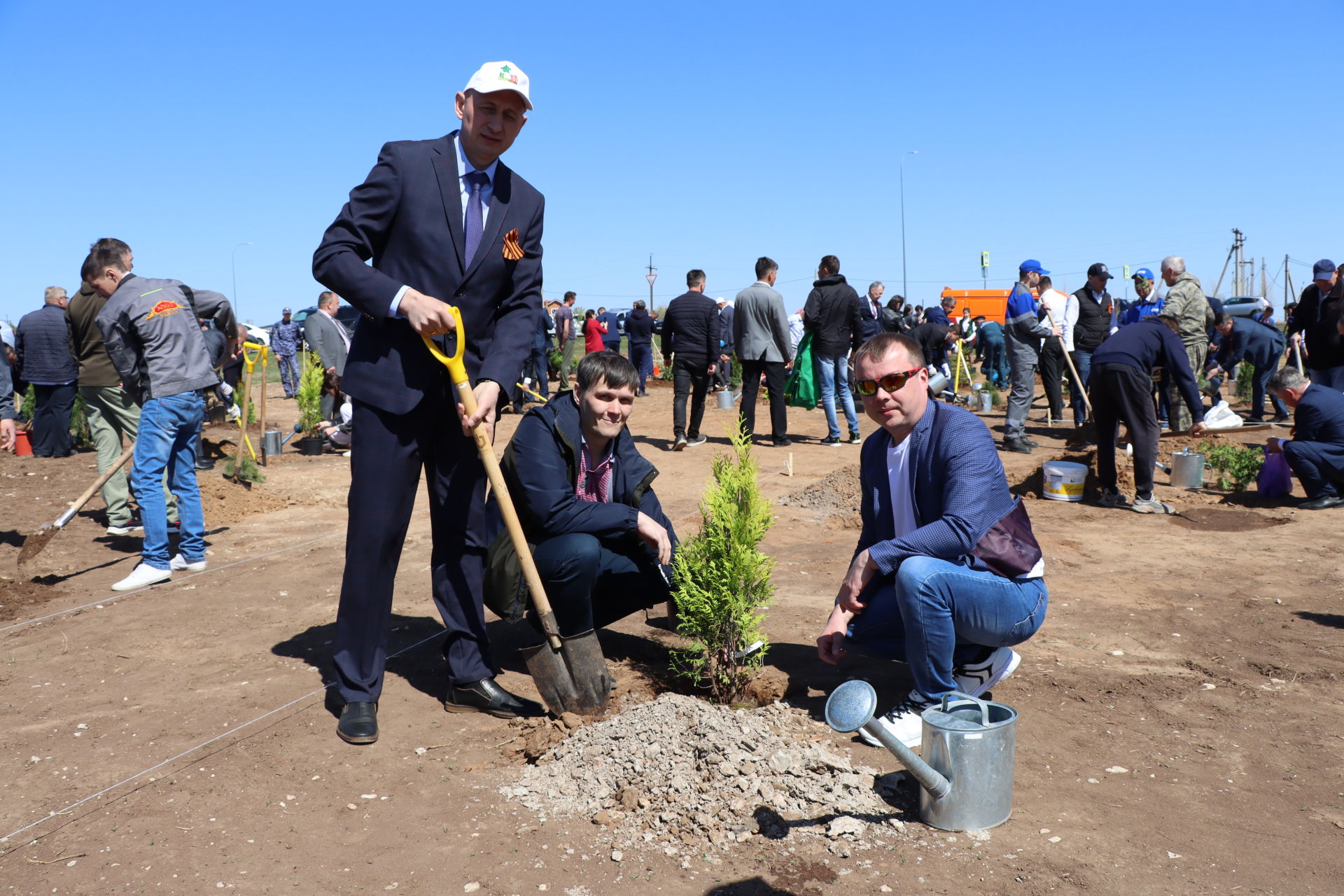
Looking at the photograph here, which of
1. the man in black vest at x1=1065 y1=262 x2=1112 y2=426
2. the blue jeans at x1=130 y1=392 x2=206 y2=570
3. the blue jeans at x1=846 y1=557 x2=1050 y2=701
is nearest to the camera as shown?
the blue jeans at x1=846 y1=557 x2=1050 y2=701

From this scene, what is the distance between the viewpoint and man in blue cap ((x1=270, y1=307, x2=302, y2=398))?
21422 millimetres

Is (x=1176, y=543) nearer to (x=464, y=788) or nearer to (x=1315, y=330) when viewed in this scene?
(x=1315, y=330)

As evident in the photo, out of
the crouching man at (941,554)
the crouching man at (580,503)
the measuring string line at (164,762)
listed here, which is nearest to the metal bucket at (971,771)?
the crouching man at (941,554)

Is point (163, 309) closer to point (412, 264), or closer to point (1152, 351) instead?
point (412, 264)

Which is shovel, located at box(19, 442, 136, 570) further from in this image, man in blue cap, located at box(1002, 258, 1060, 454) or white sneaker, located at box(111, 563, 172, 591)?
man in blue cap, located at box(1002, 258, 1060, 454)

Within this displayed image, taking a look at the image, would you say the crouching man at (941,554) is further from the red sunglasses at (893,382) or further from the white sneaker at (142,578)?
the white sneaker at (142,578)

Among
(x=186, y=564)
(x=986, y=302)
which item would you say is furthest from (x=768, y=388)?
(x=986, y=302)

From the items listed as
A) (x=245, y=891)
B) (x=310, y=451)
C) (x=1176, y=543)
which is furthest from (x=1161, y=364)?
(x=310, y=451)

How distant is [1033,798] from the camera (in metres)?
3.16

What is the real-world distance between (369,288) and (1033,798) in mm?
2819

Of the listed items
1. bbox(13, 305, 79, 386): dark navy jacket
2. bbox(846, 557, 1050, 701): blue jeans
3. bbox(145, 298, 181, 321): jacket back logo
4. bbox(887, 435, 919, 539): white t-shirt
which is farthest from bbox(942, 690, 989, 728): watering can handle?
bbox(13, 305, 79, 386): dark navy jacket

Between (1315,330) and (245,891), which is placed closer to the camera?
(245,891)

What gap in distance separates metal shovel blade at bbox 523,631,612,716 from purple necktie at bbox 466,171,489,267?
A: 1.51m

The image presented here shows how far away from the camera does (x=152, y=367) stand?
6039mm
